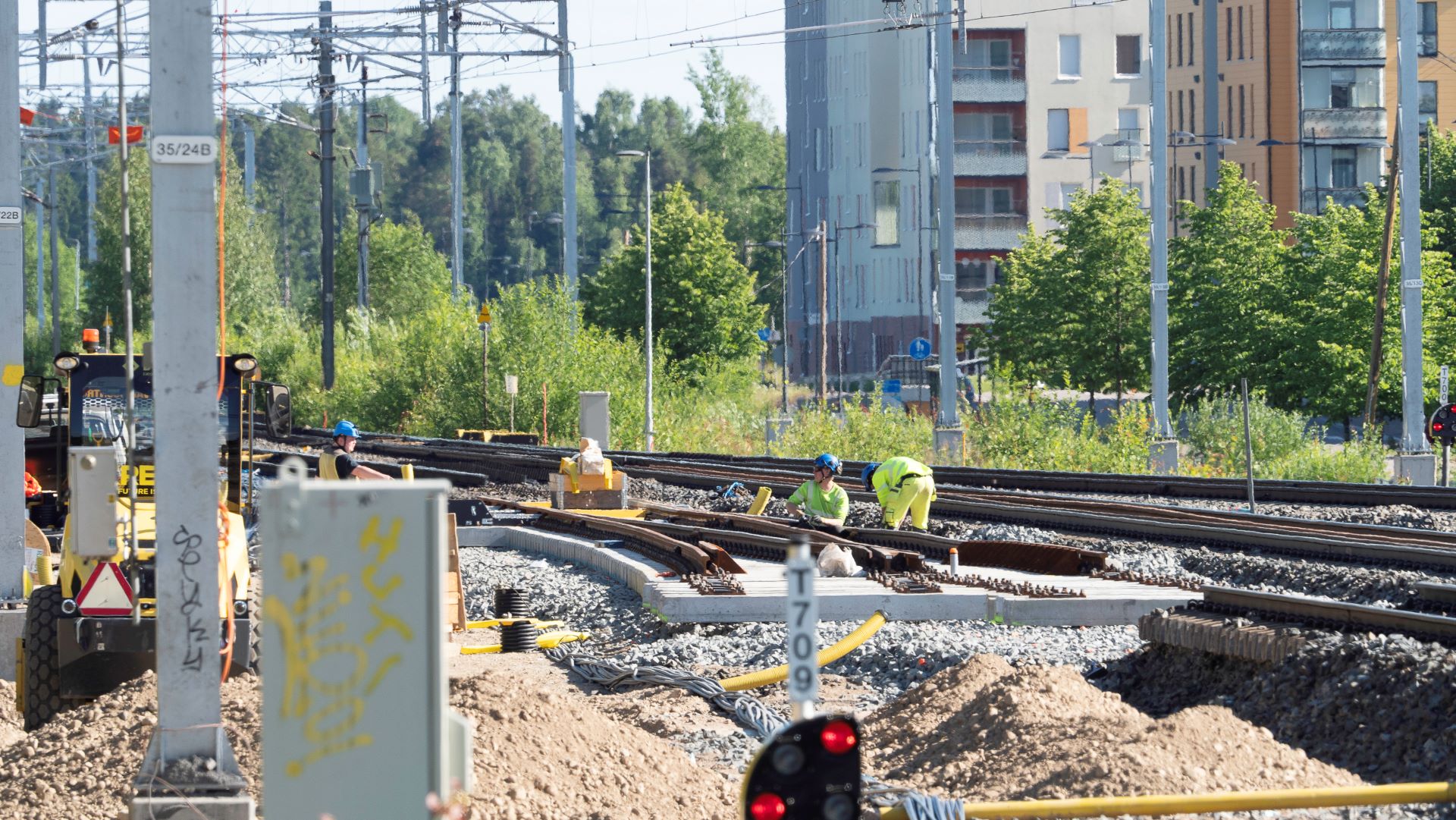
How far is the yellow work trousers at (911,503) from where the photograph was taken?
782 inches

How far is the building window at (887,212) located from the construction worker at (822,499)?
68.1 metres

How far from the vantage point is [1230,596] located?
12.5 meters

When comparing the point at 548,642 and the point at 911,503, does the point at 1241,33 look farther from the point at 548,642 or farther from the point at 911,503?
the point at 548,642

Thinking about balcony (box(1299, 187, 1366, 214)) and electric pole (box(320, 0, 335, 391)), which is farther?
balcony (box(1299, 187, 1366, 214))

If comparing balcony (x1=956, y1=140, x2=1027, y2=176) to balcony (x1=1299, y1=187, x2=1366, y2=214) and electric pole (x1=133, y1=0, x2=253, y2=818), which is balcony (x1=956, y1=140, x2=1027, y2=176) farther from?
electric pole (x1=133, y1=0, x2=253, y2=818)

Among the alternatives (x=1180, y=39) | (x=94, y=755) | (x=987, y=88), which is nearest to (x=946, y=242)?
(x=94, y=755)

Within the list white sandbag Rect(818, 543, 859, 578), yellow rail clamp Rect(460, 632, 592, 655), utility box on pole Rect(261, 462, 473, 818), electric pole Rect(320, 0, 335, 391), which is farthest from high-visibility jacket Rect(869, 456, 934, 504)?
electric pole Rect(320, 0, 335, 391)

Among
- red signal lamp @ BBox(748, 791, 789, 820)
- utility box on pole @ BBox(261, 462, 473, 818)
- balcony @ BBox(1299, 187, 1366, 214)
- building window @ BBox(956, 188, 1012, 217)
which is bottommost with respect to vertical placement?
red signal lamp @ BBox(748, 791, 789, 820)

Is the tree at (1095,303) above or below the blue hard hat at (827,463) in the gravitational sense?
above

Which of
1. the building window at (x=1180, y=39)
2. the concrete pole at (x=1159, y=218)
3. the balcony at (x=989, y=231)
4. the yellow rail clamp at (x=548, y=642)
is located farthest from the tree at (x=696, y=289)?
the yellow rail clamp at (x=548, y=642)

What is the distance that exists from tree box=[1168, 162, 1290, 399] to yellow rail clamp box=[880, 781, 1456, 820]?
142ft

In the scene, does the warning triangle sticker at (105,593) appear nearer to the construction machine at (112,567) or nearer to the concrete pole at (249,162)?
the construction machine at (112,567)

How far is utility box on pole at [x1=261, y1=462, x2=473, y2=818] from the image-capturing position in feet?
14.9

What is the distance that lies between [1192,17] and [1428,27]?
9714 mm
